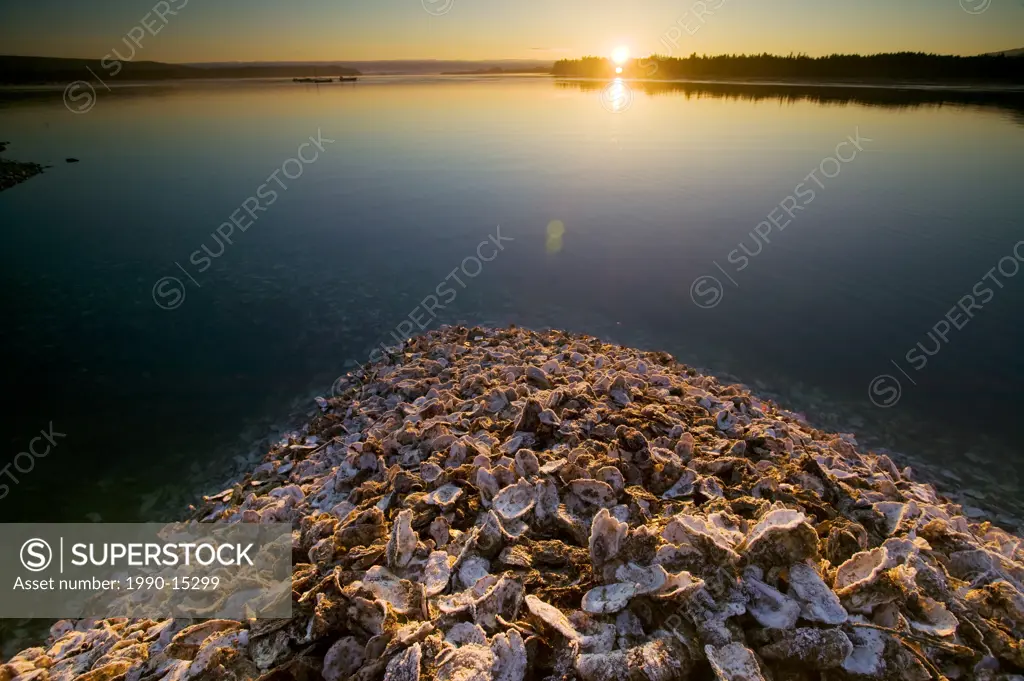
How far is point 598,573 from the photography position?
3.11 meters

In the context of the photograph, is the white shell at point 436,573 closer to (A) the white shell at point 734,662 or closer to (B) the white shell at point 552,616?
(B) the white shell at point 552,616

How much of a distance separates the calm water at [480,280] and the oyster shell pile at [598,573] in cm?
346

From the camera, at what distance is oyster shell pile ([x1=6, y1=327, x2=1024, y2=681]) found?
265 centimetres

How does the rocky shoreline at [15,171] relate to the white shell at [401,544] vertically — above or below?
above

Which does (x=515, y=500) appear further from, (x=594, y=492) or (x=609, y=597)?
(x=609, y=597)

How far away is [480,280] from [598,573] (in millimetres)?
11115

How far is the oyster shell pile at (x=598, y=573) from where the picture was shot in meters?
2.65

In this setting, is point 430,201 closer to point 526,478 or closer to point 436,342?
point 436,342

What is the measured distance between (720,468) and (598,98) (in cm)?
7536

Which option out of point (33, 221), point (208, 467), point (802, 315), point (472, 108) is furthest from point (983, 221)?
point (472, 108)

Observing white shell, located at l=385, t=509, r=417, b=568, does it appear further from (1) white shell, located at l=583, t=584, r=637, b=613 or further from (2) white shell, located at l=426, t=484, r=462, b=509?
(1) white shell, located at l=583, t=584, r=637, b=613

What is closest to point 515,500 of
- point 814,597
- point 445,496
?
point 445,496

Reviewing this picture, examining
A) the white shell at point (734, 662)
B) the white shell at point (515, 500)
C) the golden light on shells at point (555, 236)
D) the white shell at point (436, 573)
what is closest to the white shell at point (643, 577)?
the white shell at point (734, 662)

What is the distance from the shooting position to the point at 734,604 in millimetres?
2781
